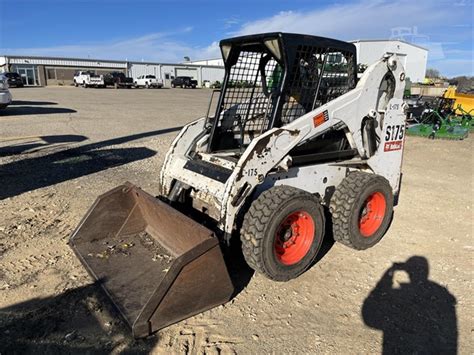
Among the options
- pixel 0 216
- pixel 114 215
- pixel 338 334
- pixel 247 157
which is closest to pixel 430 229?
pixel 338 334

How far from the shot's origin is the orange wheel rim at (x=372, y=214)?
417cm

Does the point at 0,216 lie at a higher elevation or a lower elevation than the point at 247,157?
lower

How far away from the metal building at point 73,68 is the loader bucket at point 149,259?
39.9m

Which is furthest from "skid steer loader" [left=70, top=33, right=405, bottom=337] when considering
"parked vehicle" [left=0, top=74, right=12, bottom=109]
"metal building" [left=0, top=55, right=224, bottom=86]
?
"metal building" [left=0, top=55, right=224, bottom=86]

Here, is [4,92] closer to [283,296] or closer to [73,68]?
[283,296]

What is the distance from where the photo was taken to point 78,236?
3.66 m

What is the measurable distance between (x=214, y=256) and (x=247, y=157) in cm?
87

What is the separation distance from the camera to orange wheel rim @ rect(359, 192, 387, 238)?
4168 mm

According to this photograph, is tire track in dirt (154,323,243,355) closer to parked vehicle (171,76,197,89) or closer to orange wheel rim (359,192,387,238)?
orange wheel rim (359,192,387,238)

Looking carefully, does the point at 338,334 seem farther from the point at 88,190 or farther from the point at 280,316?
the point at 88,190

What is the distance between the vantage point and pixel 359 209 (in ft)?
12.7

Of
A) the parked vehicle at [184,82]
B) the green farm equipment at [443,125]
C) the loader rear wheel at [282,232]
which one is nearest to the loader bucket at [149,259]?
the loader rear wheel at [282,232]

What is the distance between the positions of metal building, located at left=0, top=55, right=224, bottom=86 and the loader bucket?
39.9 m

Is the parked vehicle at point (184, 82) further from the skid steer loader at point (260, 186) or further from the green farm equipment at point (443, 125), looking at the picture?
the skid steer loader at point (260, 186)
